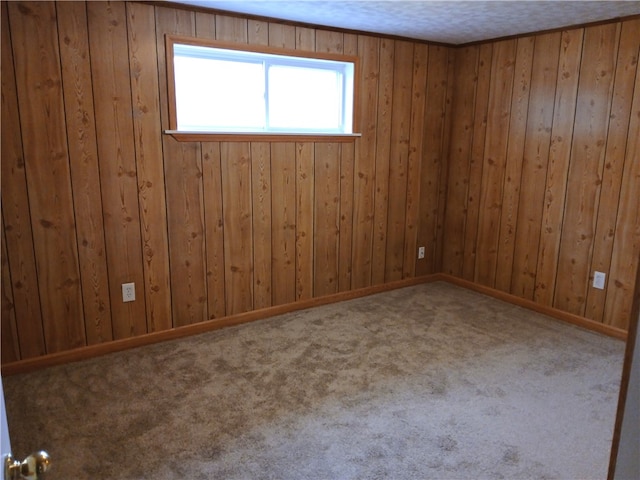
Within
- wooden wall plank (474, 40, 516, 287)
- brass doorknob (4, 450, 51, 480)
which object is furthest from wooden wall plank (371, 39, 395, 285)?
brass doorknob (4, 450, 51, 480)

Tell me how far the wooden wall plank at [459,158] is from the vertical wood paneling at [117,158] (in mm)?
2820

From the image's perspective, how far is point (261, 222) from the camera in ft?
11.8

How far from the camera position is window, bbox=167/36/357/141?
3170 millimetres

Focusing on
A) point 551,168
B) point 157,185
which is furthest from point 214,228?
point 551,168

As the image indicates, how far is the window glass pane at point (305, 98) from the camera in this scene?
139 inches

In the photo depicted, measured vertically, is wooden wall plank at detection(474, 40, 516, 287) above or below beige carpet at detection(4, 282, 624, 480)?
above

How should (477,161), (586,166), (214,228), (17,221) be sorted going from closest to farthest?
1. (17,221)
2. (214,228)
3. (586,166)
4. (477,161)

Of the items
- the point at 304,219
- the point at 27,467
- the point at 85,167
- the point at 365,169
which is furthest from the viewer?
the point at 365,169

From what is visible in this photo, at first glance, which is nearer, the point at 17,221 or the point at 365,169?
the point at 17,221

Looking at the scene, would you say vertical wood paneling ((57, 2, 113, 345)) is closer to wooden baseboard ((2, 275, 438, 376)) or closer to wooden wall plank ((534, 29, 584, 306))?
wooden baseboard ((2, 275, 438, 376))

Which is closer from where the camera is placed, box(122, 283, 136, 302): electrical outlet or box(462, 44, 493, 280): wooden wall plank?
box(122, 283, 136, 302): electrical outlet

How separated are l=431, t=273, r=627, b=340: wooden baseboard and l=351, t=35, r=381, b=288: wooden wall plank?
870 mm

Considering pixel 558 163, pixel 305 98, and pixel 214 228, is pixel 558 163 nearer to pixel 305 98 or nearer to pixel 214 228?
pixel 305 98

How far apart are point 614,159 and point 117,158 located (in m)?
3.29
